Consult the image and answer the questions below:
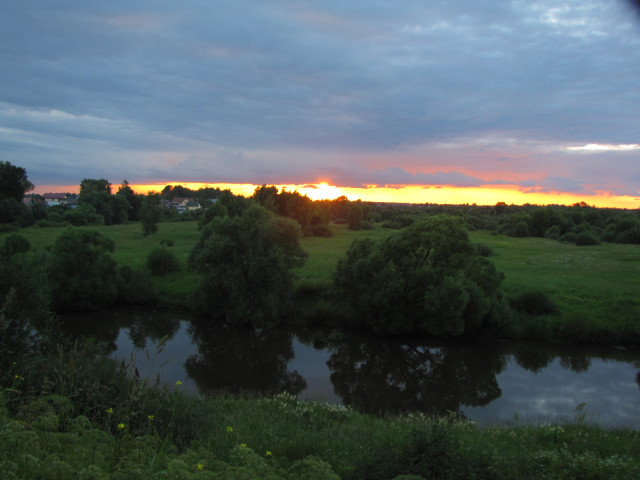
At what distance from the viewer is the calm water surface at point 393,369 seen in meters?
17.2

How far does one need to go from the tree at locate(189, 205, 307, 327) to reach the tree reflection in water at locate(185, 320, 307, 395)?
101 cm

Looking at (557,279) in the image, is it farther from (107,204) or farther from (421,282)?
(107,204)

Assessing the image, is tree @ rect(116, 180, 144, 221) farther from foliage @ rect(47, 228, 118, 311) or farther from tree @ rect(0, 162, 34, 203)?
foliage @ rect(47, 228, 118, 311)

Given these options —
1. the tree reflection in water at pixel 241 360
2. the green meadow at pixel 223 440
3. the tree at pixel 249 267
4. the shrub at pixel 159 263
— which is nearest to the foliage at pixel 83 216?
the shrub at pixel 159 263

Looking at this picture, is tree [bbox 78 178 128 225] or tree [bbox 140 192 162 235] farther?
tree [bbox 78 178 128 225]

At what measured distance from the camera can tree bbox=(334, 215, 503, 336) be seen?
23.4 meters

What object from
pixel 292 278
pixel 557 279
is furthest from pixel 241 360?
pixel 557 279

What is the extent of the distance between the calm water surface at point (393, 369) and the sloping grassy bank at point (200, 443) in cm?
735

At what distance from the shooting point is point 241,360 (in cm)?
2158

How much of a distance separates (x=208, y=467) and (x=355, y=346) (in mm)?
19862

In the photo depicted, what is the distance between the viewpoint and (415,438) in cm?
623

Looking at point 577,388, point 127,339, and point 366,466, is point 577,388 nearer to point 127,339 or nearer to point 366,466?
point 366,466

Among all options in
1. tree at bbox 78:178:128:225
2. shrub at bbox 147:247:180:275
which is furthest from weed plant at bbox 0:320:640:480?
tree at bbox 78:178:128:225

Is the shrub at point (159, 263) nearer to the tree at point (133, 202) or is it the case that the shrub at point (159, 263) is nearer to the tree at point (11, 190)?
the tree at point (11, 190)
